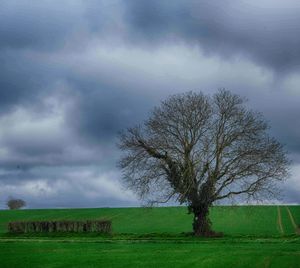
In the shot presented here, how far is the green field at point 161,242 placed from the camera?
34.1 metres

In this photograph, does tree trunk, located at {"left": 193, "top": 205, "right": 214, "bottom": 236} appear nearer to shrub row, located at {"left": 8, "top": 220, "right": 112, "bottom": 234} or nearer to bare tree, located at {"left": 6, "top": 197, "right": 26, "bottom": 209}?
shrub row, located at {"left": 8, "top": 220, "right": 112, "bottom": 234}

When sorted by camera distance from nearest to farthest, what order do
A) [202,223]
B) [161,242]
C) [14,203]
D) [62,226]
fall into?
[161,242] < [202,223] < [62,226] < [14,203]

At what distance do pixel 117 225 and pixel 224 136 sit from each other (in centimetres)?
3130

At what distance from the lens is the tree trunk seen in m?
65.5

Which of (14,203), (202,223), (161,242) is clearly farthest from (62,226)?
(14,203)

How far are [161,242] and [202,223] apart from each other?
12660 millimetres

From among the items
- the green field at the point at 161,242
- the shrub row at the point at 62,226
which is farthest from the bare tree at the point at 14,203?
the shrub row at the point at 62,226

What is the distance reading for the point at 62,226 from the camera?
73.9m

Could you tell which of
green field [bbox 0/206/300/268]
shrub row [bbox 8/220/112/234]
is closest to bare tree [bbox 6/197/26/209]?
green field [bbox 0/206/300/268]

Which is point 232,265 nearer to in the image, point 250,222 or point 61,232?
point 61,232

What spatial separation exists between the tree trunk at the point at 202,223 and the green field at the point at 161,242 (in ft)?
5.09

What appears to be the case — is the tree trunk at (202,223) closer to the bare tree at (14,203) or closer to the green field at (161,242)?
the green field at (161,242)

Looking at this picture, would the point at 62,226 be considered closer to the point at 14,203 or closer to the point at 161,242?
the point at 161,242

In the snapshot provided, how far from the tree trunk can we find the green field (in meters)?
1.55
